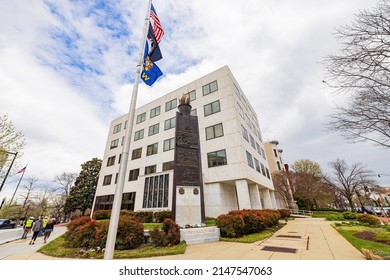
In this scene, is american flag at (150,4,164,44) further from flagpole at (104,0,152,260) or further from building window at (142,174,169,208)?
building window at (142,174,169,208)

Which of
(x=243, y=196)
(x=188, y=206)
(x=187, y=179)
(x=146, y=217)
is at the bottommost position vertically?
(x=146, y=217)

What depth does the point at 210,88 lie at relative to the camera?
2336 centimetres

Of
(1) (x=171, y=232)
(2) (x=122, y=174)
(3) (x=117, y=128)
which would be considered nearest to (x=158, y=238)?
(1) (x=171, y=232)

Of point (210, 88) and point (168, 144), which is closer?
point (210, 88)

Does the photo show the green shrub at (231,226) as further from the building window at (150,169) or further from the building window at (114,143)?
the building window at (114,143)

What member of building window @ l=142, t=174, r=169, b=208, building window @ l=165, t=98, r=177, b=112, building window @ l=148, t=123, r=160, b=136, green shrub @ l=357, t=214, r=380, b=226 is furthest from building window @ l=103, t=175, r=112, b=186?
green shrub @ l=357, t=214, r=380, b=226

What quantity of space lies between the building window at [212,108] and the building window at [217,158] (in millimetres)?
5503

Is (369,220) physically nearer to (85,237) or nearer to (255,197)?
(255,197)

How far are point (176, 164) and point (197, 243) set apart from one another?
4379 mm

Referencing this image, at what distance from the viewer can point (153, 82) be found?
23.3 feet

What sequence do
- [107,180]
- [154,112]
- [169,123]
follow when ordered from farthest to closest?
[107,180], [154,112], [169,123]

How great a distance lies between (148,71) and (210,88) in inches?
682

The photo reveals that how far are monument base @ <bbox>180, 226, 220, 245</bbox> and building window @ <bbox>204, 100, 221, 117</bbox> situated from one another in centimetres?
1525
